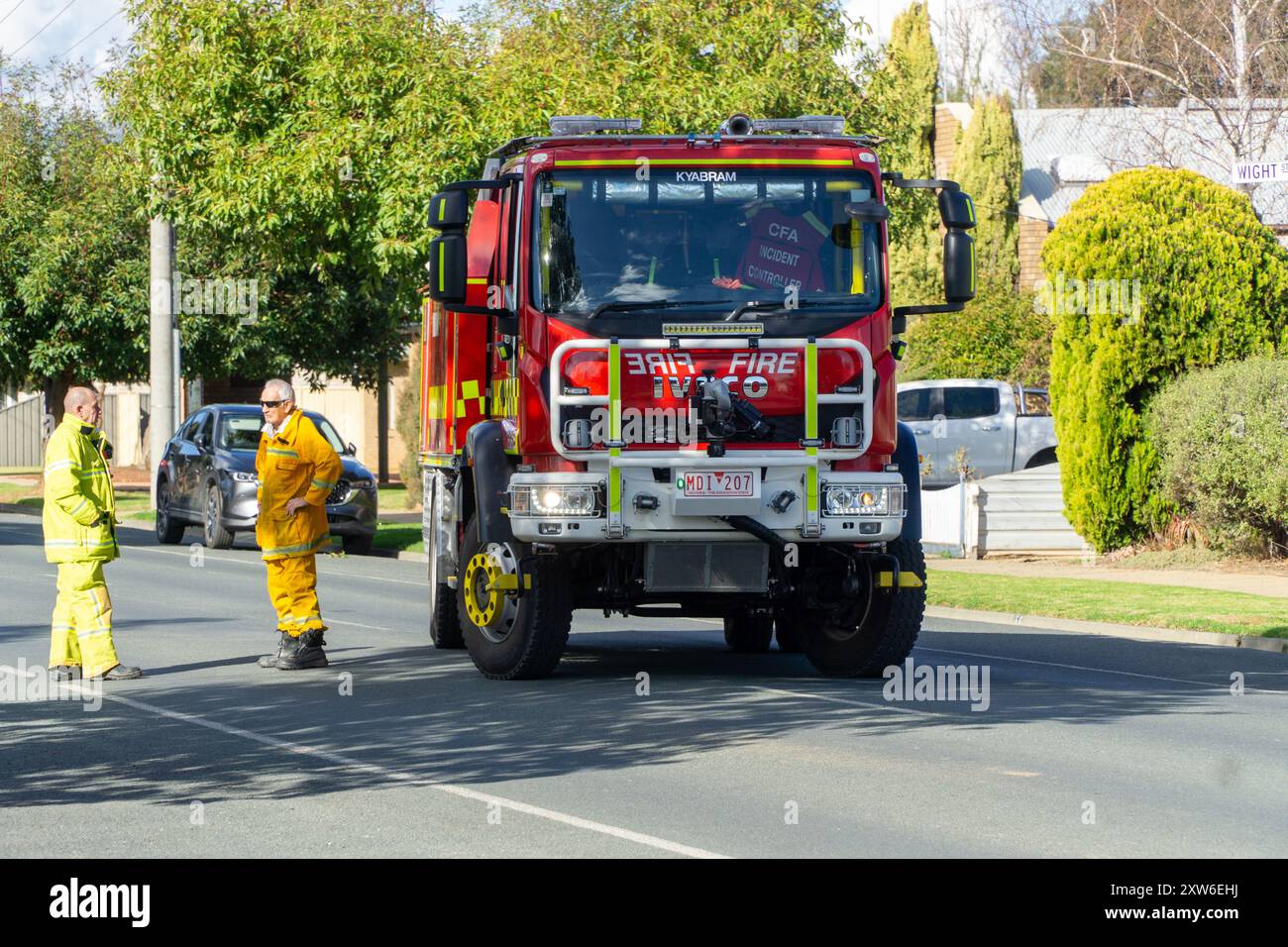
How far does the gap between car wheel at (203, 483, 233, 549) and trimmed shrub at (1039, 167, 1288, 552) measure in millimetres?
10419

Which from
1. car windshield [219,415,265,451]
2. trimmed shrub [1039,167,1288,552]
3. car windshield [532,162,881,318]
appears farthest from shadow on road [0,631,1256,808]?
car windshield [219,415,265,451]

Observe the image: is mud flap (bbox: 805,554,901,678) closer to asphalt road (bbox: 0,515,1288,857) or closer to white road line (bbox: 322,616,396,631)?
asphalt road (bbox: 0,515,1288,857)

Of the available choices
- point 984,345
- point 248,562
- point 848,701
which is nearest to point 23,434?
point 984,345

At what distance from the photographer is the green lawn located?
16.7 m

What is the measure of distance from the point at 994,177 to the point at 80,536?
37.7 m

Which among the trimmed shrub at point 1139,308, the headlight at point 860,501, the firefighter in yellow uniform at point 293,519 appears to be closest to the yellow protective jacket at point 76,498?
the firefighter in yellow uniform at point 293,519

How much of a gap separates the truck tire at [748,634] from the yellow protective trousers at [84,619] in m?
4.53

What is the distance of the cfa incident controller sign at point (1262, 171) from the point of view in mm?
16922

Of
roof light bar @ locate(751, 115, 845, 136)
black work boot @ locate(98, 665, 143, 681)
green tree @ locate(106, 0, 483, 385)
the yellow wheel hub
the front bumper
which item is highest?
green tree @ locate(106, 0, 483, 385)

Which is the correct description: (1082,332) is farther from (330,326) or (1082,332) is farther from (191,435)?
(330,326)

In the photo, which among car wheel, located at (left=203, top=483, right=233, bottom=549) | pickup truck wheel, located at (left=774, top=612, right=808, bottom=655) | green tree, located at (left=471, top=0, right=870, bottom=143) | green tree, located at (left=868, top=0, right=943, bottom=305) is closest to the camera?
pickup truck wheel, located at (left=774, top=612, right=808, bottom=655)

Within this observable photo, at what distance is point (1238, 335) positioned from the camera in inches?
901

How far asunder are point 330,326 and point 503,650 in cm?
2704

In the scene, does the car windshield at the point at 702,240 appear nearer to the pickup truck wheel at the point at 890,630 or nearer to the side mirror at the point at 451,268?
the side mirror at the point at 451,268
